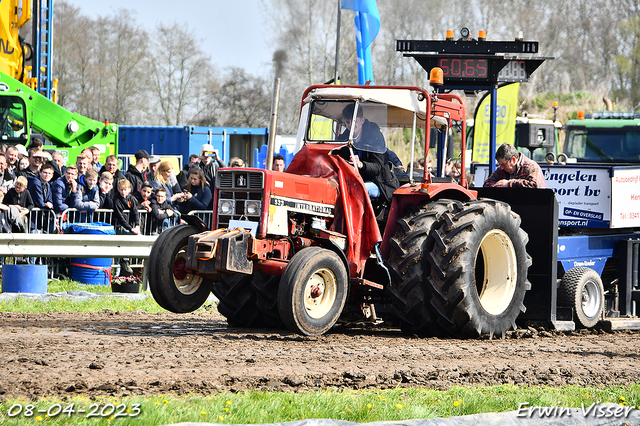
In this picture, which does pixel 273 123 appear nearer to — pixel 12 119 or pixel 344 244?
pixel 344 244

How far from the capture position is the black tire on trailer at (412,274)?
308 inches

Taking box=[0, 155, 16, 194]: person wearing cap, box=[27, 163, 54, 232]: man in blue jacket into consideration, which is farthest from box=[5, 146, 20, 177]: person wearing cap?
box=[27, 163, 54, 232]: man in blue jacket

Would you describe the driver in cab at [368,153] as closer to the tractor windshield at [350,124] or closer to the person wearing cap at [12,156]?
the tractor windshield at [350,124]

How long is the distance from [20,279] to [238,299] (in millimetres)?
4137

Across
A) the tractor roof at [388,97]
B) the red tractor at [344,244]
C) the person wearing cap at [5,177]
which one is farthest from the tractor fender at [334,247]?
the person wearing cap at [5,177]

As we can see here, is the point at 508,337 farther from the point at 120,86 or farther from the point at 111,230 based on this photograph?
the point at 120,86

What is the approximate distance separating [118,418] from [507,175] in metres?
6.59

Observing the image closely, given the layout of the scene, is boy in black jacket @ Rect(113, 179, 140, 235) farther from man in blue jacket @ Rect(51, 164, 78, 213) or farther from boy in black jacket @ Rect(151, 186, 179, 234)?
man in blue jacket @ Rect(51, 164, 78, 213)

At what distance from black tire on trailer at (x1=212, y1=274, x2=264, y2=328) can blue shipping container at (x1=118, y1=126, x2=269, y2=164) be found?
2079 centimetres

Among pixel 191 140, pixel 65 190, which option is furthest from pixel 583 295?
pixel 191 140

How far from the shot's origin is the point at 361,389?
569cm

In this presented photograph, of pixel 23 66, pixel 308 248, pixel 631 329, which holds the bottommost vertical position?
pixel 631 329

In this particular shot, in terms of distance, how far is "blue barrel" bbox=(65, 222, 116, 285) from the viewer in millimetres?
12766

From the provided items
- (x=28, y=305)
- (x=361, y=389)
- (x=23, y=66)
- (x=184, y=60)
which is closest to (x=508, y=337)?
(x=361, y=389)
